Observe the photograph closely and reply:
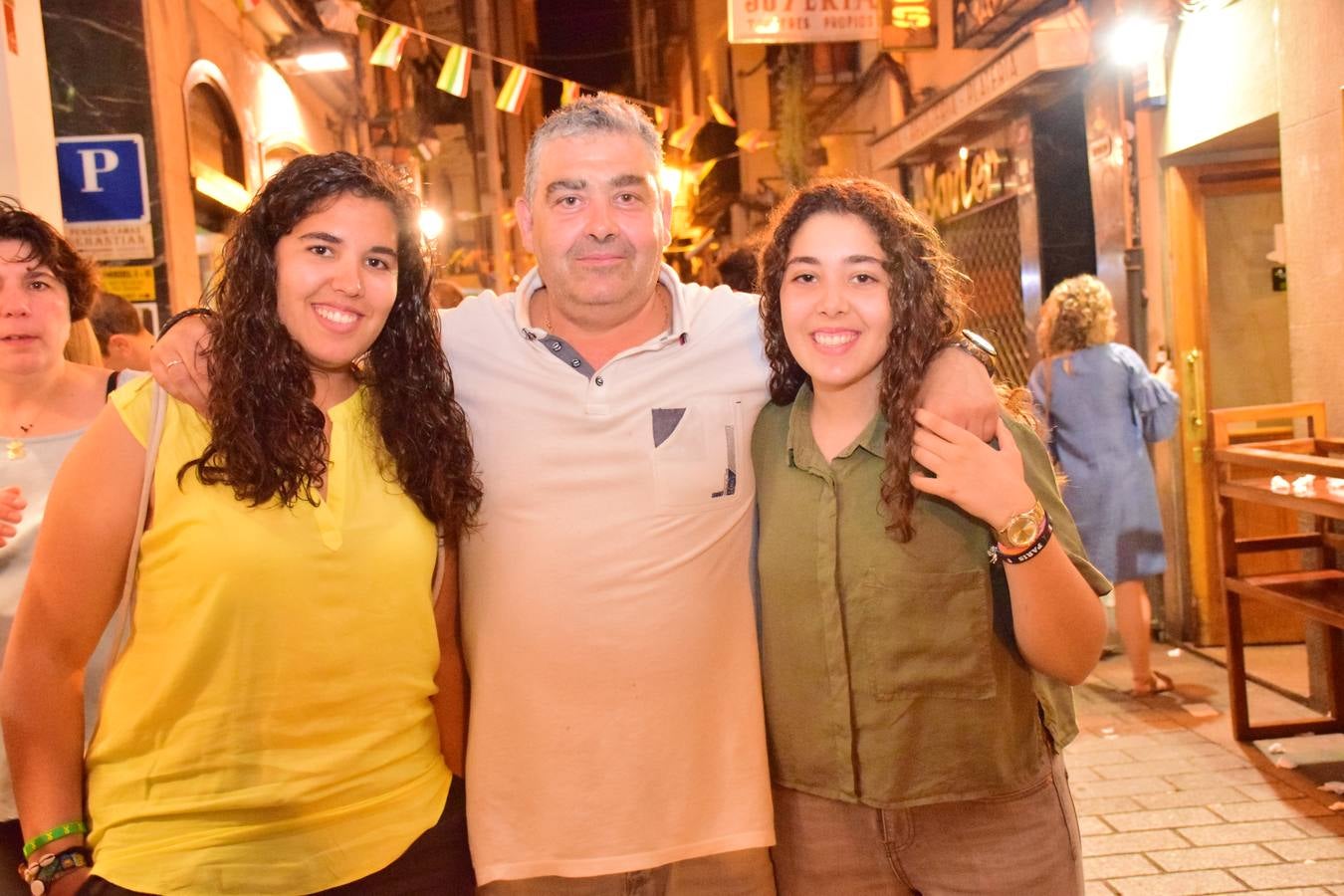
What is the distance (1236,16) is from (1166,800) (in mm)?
3936

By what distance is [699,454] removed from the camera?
2.43m

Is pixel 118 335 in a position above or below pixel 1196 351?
above

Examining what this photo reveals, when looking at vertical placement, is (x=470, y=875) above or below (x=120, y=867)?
below

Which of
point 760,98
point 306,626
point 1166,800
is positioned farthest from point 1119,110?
point 760,98

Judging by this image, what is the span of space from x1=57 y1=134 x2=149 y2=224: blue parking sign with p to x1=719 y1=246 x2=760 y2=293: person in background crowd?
3.39 m

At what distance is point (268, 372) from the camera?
6.90 feet

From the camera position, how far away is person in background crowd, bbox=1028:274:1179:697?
20.2ft

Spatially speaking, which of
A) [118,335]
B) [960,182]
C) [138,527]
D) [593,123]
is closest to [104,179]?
[118,335]

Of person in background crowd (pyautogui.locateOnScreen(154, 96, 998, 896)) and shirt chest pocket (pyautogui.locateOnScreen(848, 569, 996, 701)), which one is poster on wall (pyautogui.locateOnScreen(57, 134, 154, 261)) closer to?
person in background crowd (pyautogui.locateOnScreen(154, 96, 998, 896))

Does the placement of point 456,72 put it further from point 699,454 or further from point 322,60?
point 699,454

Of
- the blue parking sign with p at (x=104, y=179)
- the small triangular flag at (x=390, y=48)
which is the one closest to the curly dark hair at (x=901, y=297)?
the blue parking sign with p at (x=104, y=179)

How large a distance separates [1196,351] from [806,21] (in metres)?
3.92

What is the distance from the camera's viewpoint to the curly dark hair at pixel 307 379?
2.03 metres

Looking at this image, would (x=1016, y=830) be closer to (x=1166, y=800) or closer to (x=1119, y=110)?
(x=1166, y=800)
